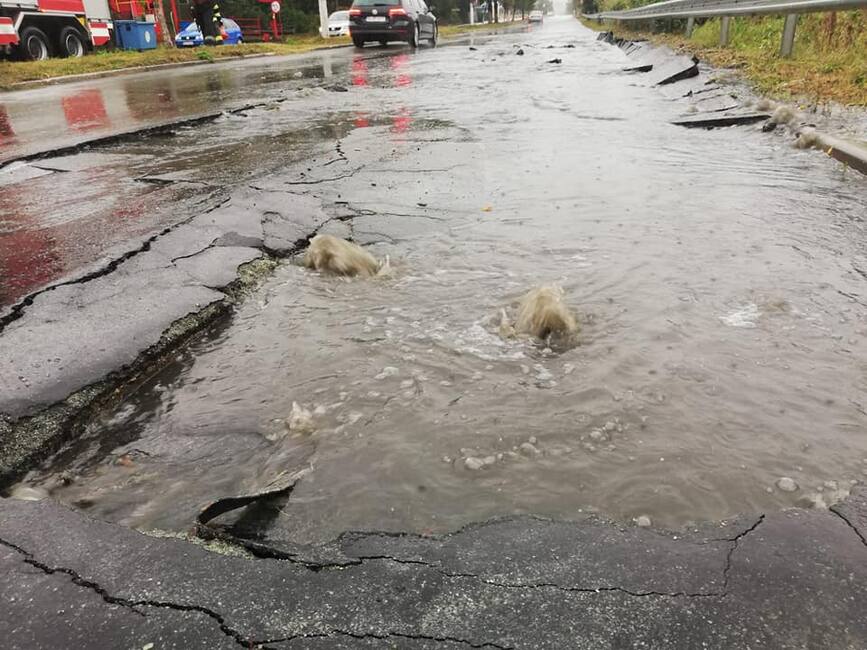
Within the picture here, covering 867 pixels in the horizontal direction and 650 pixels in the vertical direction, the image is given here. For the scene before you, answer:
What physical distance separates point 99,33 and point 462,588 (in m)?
23.6

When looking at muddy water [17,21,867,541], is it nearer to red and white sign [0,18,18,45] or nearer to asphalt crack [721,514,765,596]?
asphalt crack [721,514,765,596]

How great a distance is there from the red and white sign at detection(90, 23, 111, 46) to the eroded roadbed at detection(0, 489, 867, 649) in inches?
886

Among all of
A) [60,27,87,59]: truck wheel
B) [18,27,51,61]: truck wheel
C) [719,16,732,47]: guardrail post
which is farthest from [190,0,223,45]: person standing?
[719,16,732,47]: guardrail post

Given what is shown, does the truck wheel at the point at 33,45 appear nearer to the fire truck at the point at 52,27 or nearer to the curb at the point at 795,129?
the fire truck at the point at 52,27

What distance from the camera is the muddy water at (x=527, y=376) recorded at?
1818 millimetres

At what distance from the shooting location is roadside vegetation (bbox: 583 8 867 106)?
7.50 metres

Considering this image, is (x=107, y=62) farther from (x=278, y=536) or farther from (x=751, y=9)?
(x=278, y=536)

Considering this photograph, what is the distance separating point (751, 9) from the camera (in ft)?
34.4

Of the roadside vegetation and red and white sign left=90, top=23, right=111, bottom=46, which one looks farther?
red and white sign left=90, top=23, right=111, bottom=46

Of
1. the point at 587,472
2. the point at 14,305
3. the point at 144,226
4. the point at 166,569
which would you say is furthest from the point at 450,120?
the point at 166,569

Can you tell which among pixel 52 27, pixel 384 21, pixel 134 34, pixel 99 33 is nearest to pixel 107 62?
pixel 52 27

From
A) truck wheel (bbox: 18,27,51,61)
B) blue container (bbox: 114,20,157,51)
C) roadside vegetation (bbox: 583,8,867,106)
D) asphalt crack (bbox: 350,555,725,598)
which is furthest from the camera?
blue container (bbox: 114,20,157,51)

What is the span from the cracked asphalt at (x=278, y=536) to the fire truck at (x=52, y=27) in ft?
44.7

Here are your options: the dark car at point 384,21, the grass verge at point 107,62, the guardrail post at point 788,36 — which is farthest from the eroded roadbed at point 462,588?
the dark car at point 384,21
